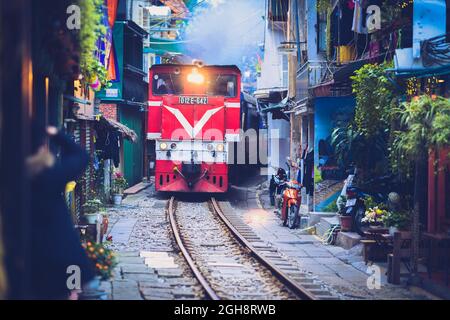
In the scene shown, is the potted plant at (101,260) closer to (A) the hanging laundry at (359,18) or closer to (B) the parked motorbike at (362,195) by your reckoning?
(B) the parked motorbike at (362,195)

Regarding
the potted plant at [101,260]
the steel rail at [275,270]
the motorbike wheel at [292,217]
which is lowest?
the steel rail at [275,270]

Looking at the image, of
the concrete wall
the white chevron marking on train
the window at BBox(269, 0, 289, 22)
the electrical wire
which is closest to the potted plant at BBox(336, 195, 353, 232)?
the electrical wire

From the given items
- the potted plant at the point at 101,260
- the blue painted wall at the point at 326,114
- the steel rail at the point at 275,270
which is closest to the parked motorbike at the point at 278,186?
the blue painted wall at the point at 326,114

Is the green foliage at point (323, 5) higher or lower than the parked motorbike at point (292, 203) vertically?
higher

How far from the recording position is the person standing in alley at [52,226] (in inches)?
252

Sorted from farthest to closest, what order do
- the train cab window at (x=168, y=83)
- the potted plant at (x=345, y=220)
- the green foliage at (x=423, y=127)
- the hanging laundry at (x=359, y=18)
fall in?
the train cab window at (x=168, y=83)
the hanging laundry at (x=359, y=18)
the potted plant at (x=345, y=220)
the green foliage at (x=423, y=127)

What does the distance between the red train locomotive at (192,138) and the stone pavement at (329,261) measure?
2424mm

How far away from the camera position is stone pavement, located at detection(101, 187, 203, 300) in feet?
32.4

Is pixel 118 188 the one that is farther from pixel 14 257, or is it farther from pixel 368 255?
pixel 14 257

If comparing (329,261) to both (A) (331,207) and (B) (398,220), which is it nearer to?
(B) (398,220)

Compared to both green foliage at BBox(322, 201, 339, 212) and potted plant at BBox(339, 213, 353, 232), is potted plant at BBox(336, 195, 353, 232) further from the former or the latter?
green foliage at BBox(322, 201, 339, 212)

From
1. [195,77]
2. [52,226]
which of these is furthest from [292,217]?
[52,226]

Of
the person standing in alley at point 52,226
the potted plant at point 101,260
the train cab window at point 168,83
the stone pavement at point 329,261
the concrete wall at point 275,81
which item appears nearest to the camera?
the person standing in alley at point 52,226

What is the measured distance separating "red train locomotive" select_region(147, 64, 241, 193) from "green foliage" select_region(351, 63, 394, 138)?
9.12 meters
